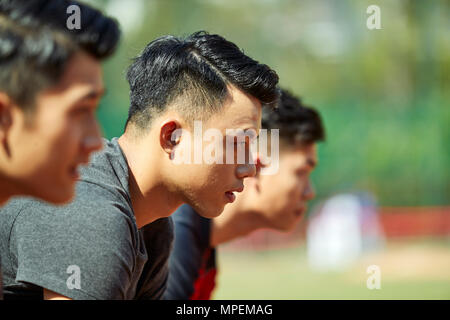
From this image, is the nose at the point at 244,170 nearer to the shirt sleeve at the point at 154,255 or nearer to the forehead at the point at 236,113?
the forehead at the point at 236,113

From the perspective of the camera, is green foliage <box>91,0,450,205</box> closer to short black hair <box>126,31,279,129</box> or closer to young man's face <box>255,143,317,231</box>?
young man's face <box>255,143,317,231</box>

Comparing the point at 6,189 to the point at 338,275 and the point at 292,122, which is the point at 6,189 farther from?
the point at 338,275

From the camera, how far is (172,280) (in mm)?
3367

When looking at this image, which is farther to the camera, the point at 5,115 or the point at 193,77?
the point at 193,77

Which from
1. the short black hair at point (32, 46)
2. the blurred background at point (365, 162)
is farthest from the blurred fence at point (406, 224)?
the short black hair at point (32, 46)

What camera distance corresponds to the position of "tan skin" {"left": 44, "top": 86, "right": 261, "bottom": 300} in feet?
7.09

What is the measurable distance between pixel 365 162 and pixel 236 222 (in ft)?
39.4

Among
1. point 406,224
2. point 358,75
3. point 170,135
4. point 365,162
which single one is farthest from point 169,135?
point 358,75

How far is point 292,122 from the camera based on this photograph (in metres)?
3.88

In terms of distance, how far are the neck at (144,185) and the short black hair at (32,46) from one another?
2.15 ft

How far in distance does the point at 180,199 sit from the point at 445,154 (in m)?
14.2

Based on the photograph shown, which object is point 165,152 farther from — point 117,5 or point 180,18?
point 117,5
